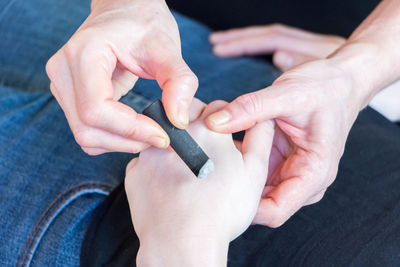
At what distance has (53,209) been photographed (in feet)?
2.11

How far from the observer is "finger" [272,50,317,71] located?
40.6 inches

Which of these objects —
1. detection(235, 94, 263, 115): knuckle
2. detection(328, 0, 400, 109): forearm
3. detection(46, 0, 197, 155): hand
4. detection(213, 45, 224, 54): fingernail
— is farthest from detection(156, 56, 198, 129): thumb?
detection(213, 45, 224, 54): fingernail

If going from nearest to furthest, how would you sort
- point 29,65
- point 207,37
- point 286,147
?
1. point 286,147
2. point 29,65
3. point 207,37

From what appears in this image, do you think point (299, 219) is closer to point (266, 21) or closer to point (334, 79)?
point (334, 79)

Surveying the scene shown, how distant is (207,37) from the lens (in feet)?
3.63

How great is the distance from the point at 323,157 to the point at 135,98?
371 mm

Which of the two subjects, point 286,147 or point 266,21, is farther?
point 266,21

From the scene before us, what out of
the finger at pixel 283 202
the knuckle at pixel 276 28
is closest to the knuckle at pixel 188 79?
the finger at pixel 283 202

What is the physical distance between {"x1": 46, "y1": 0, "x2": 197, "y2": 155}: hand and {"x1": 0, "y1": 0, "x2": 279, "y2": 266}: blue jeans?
115 millimetres

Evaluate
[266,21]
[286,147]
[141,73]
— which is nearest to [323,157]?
[286,147]

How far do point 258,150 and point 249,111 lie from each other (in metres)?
0.06

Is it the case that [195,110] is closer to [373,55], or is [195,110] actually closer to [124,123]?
[124,123]

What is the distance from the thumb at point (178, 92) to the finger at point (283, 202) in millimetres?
195

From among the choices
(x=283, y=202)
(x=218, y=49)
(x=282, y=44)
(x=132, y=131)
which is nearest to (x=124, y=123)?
(x=132, y=131)
